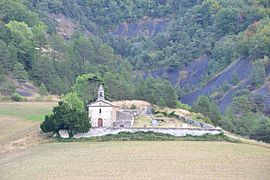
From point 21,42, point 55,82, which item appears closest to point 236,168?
point 55,82

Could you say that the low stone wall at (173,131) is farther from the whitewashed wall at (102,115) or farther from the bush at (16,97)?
the bush at (16,97)

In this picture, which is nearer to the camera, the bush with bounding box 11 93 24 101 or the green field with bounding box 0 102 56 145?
the green field with bounding box 0 102 56 145

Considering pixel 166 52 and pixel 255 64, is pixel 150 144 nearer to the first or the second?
pixel 255 64

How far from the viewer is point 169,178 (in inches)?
2125

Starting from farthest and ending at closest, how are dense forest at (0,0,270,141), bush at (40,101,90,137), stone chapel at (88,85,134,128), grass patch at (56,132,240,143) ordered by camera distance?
dense forest at (0,0,270,141) → stone chapel at (88,85,134,128) → bush at (40,101,90,137) → grass patch at (56,132,240,143)

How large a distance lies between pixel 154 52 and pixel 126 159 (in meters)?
109

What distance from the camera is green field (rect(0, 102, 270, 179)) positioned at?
2207 inches

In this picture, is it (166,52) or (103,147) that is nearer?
(103,147)

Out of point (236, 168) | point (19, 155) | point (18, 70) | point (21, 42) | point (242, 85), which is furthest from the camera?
point (242, 85)

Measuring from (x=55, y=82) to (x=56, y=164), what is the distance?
45.3m

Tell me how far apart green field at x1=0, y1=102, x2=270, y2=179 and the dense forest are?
18.5 metres

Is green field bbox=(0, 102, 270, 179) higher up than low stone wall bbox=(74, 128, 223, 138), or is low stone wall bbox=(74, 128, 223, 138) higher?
low stone wall bbox=(74, 128, 223, 138)

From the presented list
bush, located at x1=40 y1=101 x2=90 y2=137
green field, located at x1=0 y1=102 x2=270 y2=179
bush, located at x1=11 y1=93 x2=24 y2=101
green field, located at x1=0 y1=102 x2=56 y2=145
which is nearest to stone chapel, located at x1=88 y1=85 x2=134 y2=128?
bush, located at x1=40 y1=101 x2=90 y2=137

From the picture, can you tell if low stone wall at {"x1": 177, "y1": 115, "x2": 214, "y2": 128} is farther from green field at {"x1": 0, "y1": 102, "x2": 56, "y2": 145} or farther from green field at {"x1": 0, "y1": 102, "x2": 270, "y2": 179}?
green field at {"x1": 0, "y1": 102, "x2": 56, "y2": 145}
